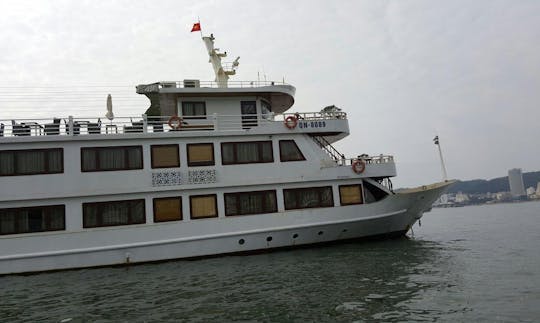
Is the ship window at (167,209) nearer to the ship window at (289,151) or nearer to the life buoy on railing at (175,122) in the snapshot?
the life buoy on railing at (175,122)

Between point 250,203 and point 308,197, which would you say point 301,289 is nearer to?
point 250,203

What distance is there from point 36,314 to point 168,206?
590 centimetres

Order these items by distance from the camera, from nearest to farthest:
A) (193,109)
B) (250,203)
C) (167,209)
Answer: (167,209) < (250,203) < (193,109)

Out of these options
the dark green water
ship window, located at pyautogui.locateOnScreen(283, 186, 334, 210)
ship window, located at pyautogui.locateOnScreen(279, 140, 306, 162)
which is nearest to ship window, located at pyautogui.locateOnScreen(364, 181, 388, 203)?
ship window, located at pyautogui.locateOnScreen(283, 186, 334, 210)

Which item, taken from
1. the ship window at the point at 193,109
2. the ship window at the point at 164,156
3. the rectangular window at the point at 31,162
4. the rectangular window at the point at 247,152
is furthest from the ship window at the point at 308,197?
the rectangular window at the point at 31,162

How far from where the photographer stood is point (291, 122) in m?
14.5

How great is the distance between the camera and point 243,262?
11.9m

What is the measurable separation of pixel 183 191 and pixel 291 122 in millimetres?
4497

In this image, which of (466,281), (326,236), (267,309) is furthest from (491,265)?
(267,309)

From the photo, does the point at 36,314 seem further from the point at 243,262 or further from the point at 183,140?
the point at 183,140

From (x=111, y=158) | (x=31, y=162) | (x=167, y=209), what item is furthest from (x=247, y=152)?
(x=31, y=162)

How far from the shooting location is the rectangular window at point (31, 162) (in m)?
12.6

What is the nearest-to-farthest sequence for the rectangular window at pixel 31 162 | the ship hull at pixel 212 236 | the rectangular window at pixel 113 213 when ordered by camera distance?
the ship hull at pixel 212 236, the rectangular window at pixel 31 162, the rectangular window at pixel 113 213

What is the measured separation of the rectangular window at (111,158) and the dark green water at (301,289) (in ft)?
10.8
